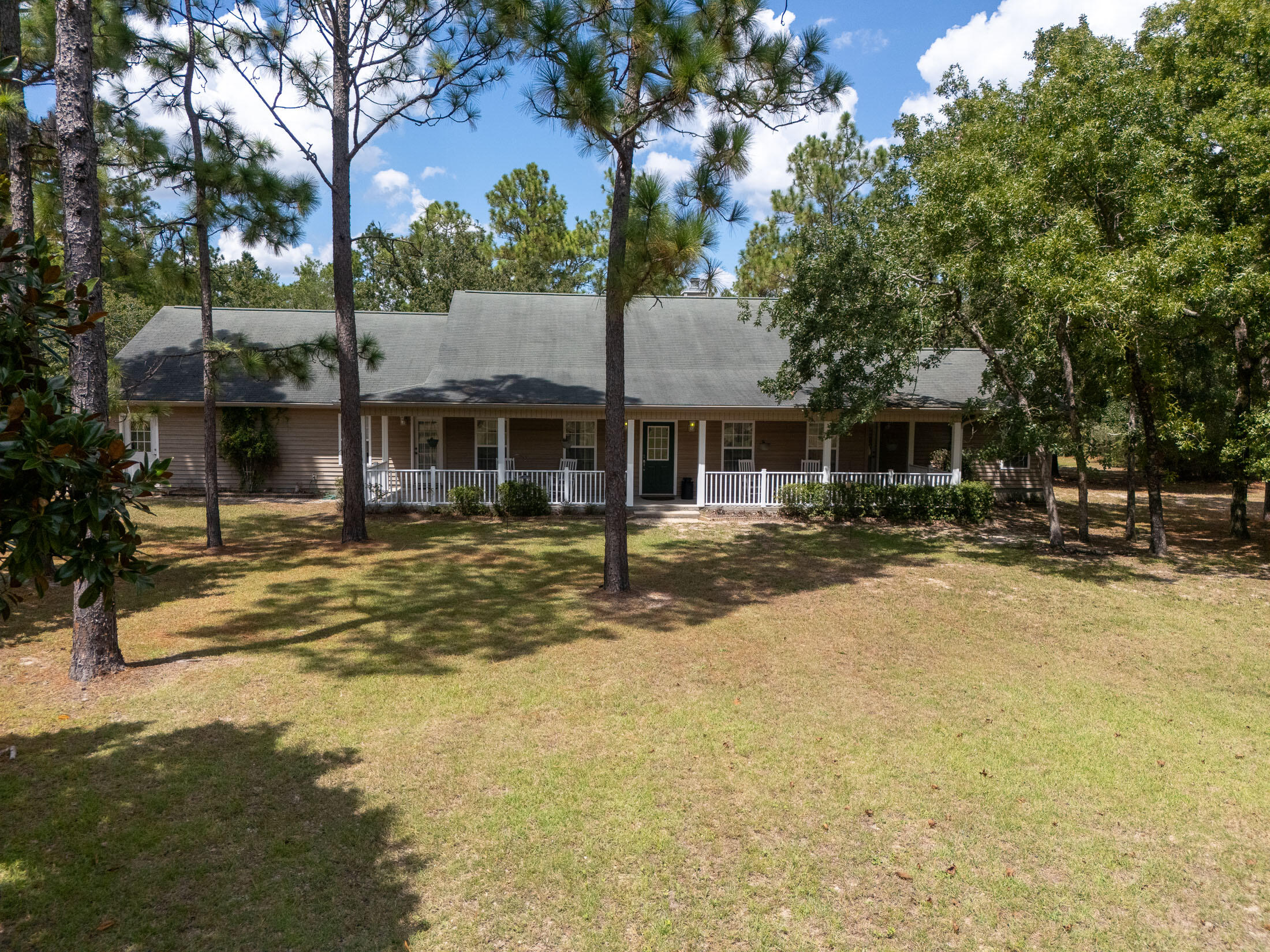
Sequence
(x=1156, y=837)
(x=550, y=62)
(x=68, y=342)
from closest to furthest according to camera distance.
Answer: (x=68, y=342) → (x=1156, y=837) → (x=550, y=62)

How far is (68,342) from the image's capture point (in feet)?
10.3

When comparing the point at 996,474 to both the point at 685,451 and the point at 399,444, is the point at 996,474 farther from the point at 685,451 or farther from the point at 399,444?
the point at 399,444

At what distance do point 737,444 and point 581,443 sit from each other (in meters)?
3.89

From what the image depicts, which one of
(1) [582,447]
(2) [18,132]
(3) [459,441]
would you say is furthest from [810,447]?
(2) [18,132]

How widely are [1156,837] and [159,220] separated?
14356mm

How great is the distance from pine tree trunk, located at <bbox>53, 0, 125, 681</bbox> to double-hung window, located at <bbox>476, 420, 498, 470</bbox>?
1192 cm

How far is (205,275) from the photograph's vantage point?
463 inches

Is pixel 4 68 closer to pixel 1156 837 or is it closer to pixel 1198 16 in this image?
pixel 1156 837

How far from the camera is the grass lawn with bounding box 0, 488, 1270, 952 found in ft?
12.0

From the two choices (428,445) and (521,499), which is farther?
(428,445)

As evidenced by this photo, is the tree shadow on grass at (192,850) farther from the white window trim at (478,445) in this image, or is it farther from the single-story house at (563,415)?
the white window trim at (478,445)

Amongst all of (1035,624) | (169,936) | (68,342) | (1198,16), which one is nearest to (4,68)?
(68,342)

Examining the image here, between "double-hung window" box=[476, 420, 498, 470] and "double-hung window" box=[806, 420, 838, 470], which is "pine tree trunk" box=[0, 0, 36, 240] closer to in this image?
"double-hung window" box=[476, 420, 498, 470]

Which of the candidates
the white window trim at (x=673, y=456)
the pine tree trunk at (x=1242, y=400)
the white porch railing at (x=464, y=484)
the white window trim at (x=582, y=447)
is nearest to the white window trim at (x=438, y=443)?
the white porch railing at (x=464, y=484)
